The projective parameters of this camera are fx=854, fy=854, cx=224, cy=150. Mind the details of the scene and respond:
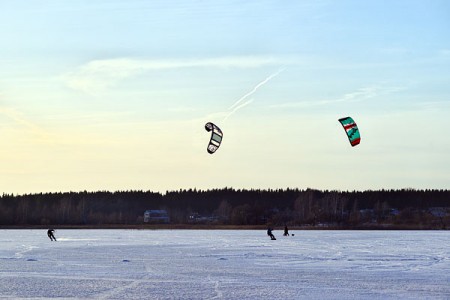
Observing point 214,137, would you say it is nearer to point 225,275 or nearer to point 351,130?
point 351,130

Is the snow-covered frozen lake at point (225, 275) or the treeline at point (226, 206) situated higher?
the treeline at point (226, 206)

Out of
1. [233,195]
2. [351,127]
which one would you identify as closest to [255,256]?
[351,127]

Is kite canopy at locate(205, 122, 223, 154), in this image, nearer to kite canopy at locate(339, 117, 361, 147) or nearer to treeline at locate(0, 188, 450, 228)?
kite canopy at locate(339, 117, 361, 147)

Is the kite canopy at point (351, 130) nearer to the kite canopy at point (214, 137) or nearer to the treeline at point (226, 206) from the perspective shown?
the kite canopy at point (214, 137)

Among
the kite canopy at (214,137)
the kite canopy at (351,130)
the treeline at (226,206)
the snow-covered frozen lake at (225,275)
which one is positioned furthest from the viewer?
the treeline at (226,206)

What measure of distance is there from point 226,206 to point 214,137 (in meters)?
80.8

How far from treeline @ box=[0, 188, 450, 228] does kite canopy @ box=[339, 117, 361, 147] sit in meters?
60.6

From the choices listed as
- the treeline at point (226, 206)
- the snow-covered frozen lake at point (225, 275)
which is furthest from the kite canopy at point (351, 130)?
the treeline at point (226, 206)

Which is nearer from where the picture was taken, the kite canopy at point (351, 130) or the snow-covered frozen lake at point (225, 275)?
the snow-covered frozen lake at point (225, 275)

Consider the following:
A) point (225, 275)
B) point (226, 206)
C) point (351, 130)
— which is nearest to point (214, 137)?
point (351, 130)

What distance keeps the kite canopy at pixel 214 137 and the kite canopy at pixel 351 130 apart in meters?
3.41

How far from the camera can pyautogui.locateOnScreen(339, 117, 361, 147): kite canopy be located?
2064cm

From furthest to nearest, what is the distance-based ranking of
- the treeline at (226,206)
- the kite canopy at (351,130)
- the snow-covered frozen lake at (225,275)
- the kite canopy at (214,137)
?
the treeline at (226,206), the kite canopy at (214,137), the kite canopy at (351,130), the snow-covered frozen lake at (225,275)

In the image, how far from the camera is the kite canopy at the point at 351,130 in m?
20.6
